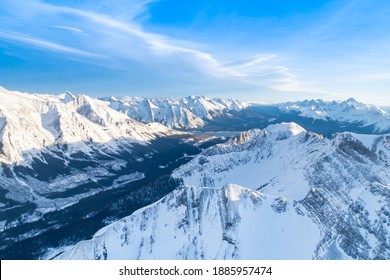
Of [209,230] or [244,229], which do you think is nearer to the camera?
[209,230]

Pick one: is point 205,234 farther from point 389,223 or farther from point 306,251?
point 389,223

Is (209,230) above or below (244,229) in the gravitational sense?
below

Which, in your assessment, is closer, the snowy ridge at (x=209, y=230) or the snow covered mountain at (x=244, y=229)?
the snow covered mountain at (x=244, y=229)

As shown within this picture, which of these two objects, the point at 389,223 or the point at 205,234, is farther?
the point at 389,223

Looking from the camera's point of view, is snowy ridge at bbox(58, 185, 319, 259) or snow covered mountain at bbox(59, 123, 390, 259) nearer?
snow covered mountain at bbox(59, 123, 390, 259)
